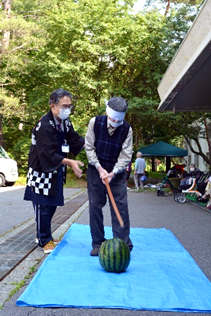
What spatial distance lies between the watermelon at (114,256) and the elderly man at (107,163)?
0.60 m

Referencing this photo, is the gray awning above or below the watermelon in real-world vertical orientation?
above

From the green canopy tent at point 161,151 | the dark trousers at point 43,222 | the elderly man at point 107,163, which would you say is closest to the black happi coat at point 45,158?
the dark trousers at point 43,222

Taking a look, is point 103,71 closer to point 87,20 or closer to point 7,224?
point 87,20

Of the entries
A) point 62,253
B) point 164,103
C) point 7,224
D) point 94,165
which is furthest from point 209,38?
point 164,103

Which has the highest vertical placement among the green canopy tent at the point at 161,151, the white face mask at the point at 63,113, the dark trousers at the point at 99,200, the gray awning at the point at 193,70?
the gray awning at the point at 193,70

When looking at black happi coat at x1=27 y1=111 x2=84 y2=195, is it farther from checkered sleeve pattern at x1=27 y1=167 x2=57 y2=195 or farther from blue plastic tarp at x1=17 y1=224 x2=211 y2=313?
blue plastic tarp at x1=17 y1=224 x2=211 y2=313

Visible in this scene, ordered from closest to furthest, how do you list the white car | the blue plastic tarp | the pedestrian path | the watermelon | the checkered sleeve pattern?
the blue plastic tarp < the watermelon < the pedestrian path < the checkered sleeve pattern < the white car

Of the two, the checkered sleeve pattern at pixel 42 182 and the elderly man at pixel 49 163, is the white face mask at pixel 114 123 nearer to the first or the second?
the elderly man at pixel 49 163

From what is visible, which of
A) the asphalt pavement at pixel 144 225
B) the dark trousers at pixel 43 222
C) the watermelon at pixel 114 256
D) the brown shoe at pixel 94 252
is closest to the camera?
the asphalt pavement at pixel 144 225

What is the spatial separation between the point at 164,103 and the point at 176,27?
13128mm

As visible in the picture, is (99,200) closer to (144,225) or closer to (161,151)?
(144,225)

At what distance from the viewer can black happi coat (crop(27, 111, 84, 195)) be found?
472cm

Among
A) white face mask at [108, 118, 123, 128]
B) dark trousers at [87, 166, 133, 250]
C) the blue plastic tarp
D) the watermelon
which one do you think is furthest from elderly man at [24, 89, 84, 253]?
the watermelon

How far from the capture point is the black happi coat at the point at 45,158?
472 cm
